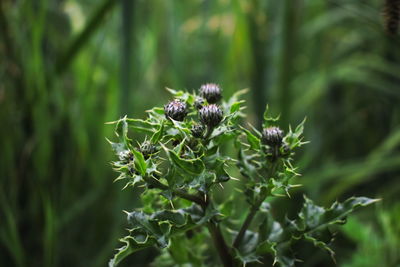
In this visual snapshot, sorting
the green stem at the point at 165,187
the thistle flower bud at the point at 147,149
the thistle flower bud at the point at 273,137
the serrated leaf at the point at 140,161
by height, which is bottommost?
the green stem at the point at 165,187

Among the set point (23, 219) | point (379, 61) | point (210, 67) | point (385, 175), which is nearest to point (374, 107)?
point (379, 61)

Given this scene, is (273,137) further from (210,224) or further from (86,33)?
(86,33)

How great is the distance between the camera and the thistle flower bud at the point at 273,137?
2.83 feet

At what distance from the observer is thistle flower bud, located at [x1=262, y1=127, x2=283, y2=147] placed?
862mm

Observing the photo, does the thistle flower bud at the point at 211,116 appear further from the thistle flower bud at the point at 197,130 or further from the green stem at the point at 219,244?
the green stem at the point at 219,244

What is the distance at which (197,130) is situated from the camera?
813 millimetres

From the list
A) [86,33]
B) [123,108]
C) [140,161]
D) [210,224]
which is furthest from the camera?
[123,108]

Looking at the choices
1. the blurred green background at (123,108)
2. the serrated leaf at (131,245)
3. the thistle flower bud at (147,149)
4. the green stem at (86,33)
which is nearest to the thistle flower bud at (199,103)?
the thistle flower bud at (147,149)

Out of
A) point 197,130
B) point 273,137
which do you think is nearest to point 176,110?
point 197,130

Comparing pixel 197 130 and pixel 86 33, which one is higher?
pixel 86 33

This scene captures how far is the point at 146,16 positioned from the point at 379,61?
166cm

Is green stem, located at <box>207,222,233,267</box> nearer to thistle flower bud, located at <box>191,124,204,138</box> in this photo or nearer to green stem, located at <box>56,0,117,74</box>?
thistle flower bud, located at <box>191,124,204,138</box>

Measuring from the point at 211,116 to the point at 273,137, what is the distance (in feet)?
0.46

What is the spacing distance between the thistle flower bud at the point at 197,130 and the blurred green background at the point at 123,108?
0.87 metres
